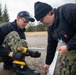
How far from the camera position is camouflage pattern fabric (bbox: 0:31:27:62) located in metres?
5.46

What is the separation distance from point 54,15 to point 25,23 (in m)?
1.65

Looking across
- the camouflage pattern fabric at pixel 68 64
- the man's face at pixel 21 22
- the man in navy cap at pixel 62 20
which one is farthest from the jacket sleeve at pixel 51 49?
the man's face at pixel 21 22

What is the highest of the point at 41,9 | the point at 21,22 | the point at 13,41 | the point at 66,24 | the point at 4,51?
the point at 41,9

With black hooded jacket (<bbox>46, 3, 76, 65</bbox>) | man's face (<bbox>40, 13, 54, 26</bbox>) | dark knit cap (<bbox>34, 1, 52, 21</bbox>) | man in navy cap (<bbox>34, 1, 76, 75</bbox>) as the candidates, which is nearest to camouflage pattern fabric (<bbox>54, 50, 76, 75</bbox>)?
man in navy cap (<bbox>34, 1, 76, 75</bbox>)

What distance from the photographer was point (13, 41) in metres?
5.50

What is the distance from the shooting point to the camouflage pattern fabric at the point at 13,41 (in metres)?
5.46

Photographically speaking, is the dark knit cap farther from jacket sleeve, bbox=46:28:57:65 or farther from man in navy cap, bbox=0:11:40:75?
man in navy cap, bbox=0:11:40:75

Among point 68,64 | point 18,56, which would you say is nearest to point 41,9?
point 68,64

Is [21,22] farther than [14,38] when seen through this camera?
Yes

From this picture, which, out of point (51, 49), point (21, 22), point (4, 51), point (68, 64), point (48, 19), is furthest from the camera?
point (21, 22)

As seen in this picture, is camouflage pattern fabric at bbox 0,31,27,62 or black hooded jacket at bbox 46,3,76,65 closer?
black hooded jacket at bbox 46,3,76,65

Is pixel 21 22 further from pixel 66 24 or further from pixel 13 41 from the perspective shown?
pixel 66 24

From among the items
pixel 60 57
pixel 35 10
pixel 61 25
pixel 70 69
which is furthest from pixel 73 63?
pixel 35 10

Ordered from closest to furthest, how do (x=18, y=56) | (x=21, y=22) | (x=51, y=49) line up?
(x=51, y=49) < (x=18, y=56) < (x=21, y=22)
